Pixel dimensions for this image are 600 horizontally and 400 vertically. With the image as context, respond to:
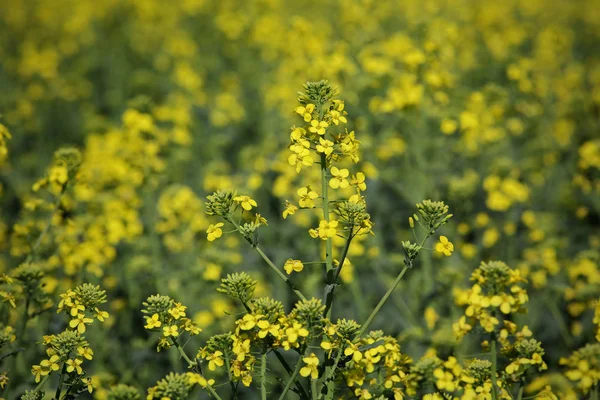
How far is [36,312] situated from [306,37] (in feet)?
13.1

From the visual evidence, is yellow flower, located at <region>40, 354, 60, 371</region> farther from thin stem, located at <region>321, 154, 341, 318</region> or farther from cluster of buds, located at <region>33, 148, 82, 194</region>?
cluster of buds, located at <region>33, 148, 82, 194</region>

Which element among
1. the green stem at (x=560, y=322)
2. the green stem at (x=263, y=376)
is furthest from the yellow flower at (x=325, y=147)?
Answer: the green stem at (x=560, y=322)

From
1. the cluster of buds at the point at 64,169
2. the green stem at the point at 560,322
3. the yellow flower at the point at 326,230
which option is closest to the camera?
the yellow flower at the point at 326,230

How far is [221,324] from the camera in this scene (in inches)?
143

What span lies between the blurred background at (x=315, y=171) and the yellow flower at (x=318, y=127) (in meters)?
0.71

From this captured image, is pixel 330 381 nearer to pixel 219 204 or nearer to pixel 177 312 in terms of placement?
pixel 177 312

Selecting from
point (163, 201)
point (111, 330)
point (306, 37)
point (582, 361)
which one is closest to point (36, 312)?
point (111, 330)

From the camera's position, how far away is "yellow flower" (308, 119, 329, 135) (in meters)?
2.05

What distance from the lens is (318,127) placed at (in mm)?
2070

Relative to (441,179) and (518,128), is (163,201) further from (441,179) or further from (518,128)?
(518,128)

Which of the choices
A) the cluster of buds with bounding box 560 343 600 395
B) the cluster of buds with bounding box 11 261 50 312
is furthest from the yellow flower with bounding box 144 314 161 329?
the cluster of buds with bounding box 560 343 600 395

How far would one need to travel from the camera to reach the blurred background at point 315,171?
142 inches

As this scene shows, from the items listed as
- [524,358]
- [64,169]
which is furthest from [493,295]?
[64,169]

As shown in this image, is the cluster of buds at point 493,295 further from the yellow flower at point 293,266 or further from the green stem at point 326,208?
the yellow flower at point 293,266
